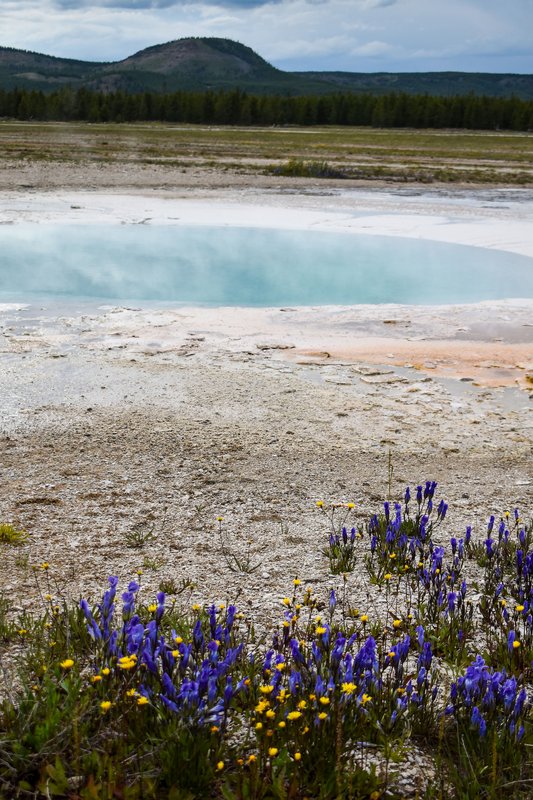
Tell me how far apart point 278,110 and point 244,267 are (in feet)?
321

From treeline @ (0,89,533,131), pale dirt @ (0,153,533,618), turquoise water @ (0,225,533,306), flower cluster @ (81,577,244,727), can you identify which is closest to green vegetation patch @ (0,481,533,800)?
flower cluster @ (81,577,244,727)

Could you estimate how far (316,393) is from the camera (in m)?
8.68

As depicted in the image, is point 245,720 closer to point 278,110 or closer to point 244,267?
point 244,267

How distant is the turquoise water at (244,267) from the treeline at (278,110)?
89781 mm

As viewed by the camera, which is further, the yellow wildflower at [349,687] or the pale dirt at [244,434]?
the pale dirt at [244,434]

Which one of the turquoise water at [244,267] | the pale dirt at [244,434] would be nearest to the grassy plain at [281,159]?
the turquoise water at [244,267]

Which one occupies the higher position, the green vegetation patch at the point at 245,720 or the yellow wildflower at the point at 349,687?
the yellow wildflower at the point at 349,687

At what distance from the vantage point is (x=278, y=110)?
108 metres

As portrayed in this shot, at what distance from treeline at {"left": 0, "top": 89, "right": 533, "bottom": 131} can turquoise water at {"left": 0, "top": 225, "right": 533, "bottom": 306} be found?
89.8 metres

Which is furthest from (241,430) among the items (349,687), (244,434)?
(349,687)

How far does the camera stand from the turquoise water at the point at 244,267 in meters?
14.2

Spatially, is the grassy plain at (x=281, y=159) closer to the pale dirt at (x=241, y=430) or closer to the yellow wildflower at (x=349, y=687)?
the pale dirt at (x=241, y=430)

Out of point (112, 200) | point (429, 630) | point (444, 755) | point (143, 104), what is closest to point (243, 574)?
point (429, 630)

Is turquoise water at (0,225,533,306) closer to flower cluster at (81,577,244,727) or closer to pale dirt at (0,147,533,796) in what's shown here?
pale dirt at (0,147,533,796)
